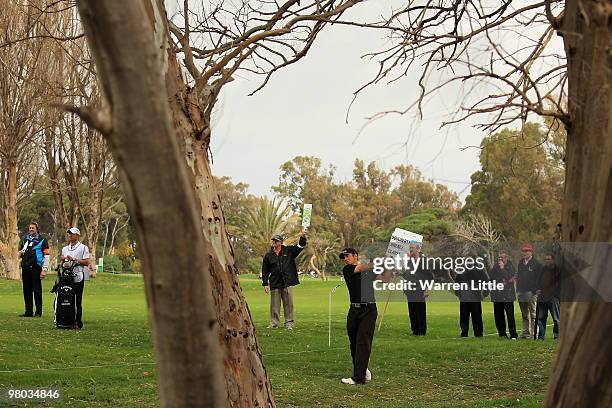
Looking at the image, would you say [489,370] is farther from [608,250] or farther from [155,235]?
[155,235]

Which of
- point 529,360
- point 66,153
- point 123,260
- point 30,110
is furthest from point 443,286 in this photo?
point 123,260

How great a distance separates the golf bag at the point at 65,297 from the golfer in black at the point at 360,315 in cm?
636

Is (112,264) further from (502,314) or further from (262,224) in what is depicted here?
(502,314)

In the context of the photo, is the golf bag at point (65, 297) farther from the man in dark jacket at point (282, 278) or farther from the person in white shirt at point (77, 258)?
the man in dark jacket at point (282, 278)

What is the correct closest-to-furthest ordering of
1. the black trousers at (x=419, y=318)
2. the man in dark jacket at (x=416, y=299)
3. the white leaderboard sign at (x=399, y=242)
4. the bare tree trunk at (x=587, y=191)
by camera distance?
the bare tree trunk at (x=587, y=191) → the white leaderboard sign at (x=399, y=242) → the man in dark jacket at (x=416, y=299) → the black trousers at (x=419, y=318)

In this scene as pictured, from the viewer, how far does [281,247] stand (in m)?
19.9

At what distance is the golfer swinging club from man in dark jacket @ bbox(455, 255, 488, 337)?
6772 mm

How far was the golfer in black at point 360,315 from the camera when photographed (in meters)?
12.3

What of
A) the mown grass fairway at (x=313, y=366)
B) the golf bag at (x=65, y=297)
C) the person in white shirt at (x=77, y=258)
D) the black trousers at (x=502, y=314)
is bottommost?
the mown grass fairway at (x=313, y=366)

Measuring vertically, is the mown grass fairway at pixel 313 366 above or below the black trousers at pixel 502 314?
below

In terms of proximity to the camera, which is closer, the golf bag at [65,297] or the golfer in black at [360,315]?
the golfer in black at [360,315]

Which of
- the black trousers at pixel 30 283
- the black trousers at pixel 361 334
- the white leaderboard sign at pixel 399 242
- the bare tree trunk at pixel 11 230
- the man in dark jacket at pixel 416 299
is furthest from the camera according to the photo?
the bare tree trunk at pixel 11 230

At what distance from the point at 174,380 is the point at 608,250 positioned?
1.72 meters

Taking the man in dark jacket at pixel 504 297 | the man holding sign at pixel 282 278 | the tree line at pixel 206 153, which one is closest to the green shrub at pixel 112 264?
the man holding sign at pixel 282 278
